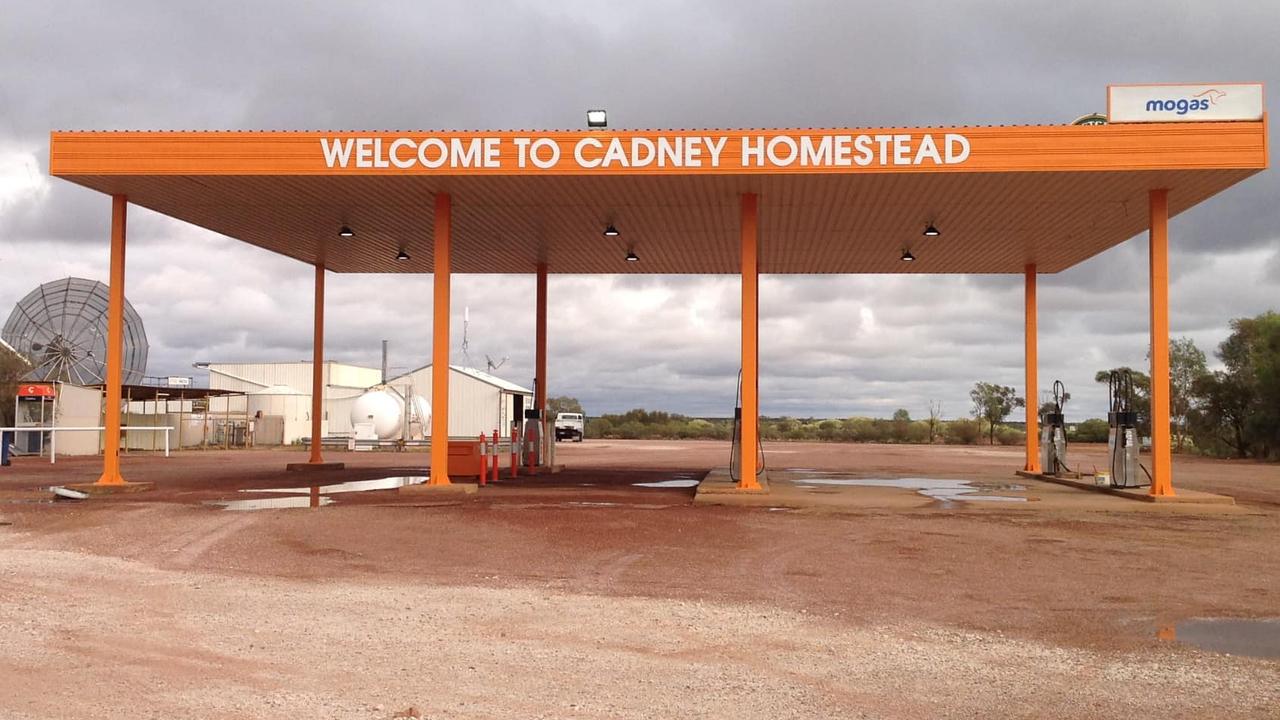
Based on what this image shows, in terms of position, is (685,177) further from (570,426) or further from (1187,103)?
(570,426)

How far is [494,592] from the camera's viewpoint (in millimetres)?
9516

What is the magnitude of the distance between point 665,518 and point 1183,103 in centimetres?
1095

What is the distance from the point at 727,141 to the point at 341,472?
15.3m

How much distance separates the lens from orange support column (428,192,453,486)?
61.5ft

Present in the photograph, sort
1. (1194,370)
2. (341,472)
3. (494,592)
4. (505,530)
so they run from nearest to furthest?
(494,592) → (505,530) → (341,472) → (1194,370)

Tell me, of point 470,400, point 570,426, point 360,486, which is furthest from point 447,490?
point 570,426

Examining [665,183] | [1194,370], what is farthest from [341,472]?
[1194,370]

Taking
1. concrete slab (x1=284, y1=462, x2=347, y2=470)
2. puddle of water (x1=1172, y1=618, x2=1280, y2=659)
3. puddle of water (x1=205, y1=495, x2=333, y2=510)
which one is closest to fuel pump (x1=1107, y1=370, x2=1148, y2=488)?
puddle of water (x1=1172, y1=618, x2=1280, y2=659)

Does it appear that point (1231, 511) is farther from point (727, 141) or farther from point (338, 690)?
point (338, 690)

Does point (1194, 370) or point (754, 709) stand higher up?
point (1194, 370)

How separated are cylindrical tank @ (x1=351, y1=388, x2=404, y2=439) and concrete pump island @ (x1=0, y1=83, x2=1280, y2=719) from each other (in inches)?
744

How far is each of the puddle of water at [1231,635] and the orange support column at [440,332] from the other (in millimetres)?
13328

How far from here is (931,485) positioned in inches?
885

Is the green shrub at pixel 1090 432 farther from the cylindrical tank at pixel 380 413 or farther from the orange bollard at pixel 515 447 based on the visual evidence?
the orange bollard at pixel 515 447
